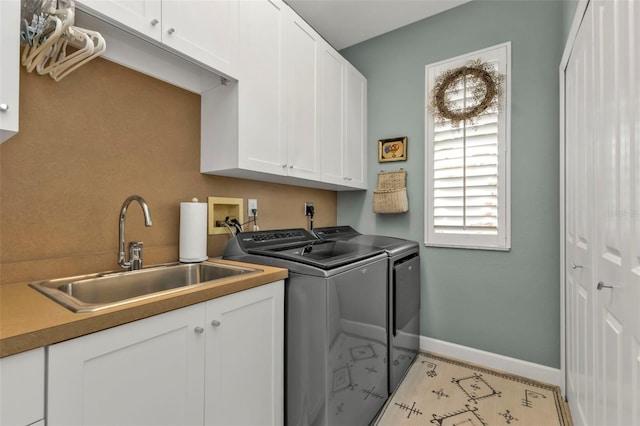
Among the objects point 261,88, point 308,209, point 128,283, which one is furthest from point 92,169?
point 308,209

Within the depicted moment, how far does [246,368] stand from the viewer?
1223mm

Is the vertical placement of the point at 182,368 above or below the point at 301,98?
below

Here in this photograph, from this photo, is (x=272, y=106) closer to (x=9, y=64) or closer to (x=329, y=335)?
(x=9, y=64)

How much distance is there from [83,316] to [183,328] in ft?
0.99

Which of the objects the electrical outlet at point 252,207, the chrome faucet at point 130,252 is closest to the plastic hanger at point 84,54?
the chrome faucet at point 130,252

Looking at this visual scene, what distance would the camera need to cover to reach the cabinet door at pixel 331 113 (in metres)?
2.24

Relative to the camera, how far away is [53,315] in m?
0.78

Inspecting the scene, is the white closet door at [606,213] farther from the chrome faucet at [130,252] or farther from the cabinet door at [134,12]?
the chrome faucet at [130,252]

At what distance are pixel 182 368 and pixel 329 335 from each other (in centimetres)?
61

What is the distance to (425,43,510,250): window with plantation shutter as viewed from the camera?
223 cm

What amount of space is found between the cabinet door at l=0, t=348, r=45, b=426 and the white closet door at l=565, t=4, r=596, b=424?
1.82m

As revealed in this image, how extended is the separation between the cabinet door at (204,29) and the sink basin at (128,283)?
981 millimetres

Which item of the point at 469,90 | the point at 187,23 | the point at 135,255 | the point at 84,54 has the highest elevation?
the point at 469,90

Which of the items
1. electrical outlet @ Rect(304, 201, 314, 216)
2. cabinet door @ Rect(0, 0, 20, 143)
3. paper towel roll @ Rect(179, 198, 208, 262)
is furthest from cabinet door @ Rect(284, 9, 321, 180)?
cabinet door @ Rect(0, 0, 20, 143)
